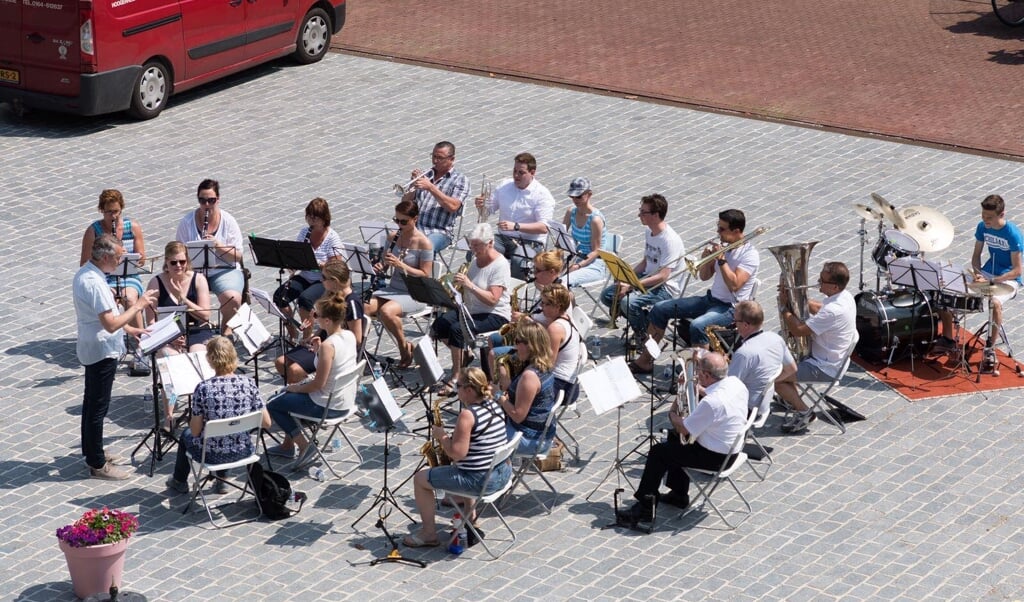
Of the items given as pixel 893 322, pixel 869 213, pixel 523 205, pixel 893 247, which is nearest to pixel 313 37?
pixel 523 205

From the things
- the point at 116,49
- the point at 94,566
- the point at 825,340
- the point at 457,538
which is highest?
the point at 116,49

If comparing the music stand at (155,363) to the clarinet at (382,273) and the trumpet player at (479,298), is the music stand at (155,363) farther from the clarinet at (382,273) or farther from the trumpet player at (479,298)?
the trumpet player at (479,298)

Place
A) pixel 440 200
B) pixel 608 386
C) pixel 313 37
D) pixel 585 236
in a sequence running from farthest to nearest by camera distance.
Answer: pixel 313 37 → pixel 440 200 → pixel 585 236 → pixel 608 386

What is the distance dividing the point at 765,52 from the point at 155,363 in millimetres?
13522

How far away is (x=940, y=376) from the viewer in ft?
42.2

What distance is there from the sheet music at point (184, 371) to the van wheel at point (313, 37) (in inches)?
417

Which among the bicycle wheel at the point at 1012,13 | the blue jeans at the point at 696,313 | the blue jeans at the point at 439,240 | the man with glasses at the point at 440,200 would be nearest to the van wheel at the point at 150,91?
the man with glasses at the point at 440,200

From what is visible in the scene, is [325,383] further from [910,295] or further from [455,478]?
[910,295]

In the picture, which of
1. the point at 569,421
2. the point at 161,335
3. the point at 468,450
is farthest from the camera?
the point at 569,421

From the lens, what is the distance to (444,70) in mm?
21266

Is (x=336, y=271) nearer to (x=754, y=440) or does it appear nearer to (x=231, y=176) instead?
(x=754, y=440)

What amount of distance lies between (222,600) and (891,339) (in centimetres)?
626

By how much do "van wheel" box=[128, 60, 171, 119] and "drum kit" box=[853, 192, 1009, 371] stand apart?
9.19m

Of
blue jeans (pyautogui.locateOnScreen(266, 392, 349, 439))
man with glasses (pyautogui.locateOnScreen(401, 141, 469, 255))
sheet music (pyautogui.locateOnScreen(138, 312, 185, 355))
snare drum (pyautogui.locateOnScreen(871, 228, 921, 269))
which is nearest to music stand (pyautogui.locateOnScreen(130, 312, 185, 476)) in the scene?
sheet music (pyautogui.locateOnScreen(138, 312, 185, 355))
